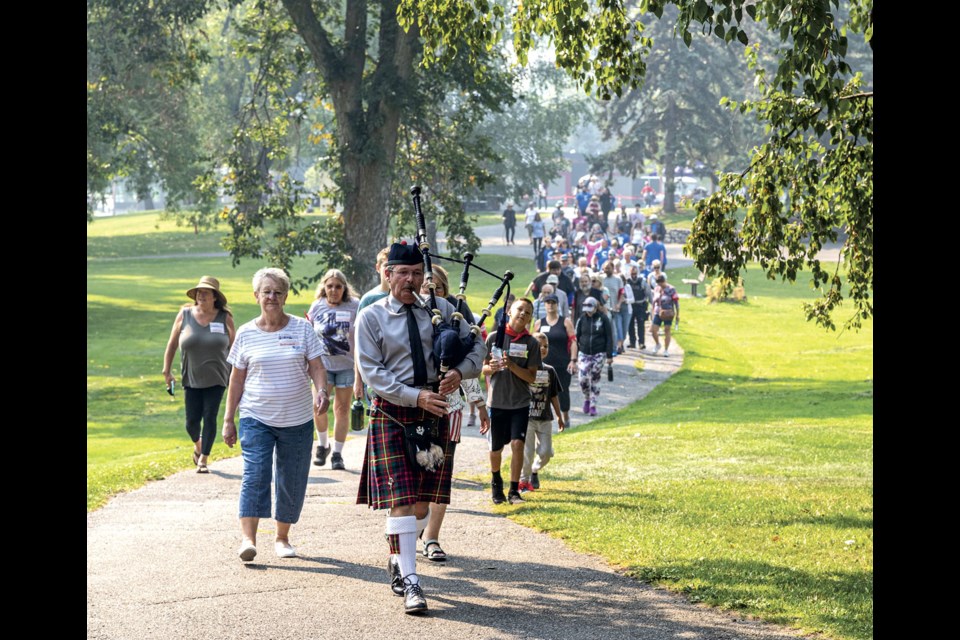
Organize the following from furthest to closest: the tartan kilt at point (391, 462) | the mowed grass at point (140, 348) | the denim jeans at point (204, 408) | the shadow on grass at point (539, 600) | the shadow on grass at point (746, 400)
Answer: the shadow on grass at point (746, 400) < the mowed grass at point (140, 348) < the denim jeans at point (204, 408) < the tartan kilt at point (391, 462) < the shadow on grass at point (539, 600)

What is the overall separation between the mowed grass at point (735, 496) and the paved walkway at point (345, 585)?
326 mm

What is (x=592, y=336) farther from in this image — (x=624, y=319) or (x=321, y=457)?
(x=624, y=319)

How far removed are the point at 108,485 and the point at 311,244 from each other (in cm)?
1050

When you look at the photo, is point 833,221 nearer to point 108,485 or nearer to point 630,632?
point 630,632

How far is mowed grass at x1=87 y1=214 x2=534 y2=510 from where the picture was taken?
14.8 metres

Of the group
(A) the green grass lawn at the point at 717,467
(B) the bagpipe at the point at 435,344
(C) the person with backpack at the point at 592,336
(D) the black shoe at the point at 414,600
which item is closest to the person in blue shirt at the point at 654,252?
(A) the green grass lawn at the point at 717,467

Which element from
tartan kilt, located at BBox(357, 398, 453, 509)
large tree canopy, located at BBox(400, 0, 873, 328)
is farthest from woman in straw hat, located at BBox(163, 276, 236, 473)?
tartan kilt, located at BBox(357, 398, 453, 509)

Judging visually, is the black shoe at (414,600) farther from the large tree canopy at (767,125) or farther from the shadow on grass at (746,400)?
the shadow on grass at (746,400)

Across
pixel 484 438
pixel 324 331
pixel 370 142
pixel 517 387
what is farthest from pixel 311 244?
pixel 517 387

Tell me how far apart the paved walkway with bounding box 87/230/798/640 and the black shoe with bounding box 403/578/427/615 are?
0.17ft

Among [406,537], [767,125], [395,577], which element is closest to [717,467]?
[767,125]

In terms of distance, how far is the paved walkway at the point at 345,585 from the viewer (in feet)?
22.4

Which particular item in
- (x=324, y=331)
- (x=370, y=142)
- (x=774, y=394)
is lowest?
(x=774, y=394)
